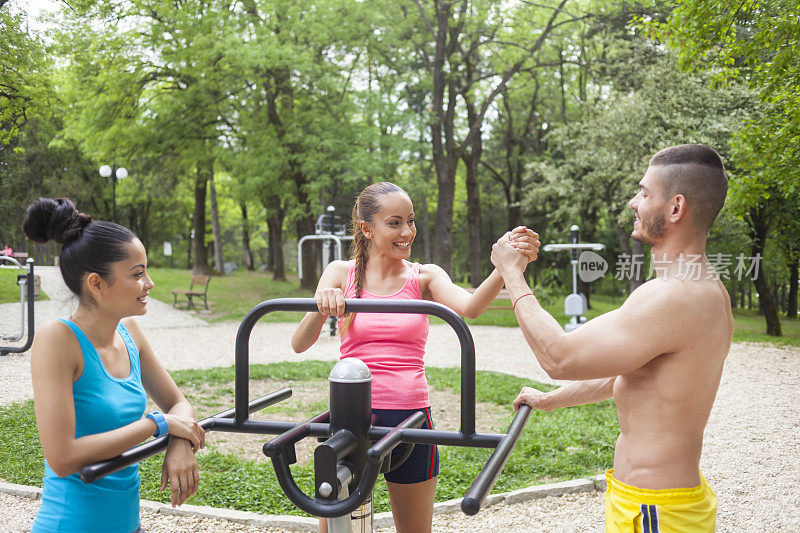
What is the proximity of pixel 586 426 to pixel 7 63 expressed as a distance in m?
12.1

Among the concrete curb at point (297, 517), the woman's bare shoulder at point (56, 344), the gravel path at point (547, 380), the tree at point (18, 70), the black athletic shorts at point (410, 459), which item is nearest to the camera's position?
the woman's bare shoulder at point (56, 344)

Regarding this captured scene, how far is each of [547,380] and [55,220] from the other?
7649 mm

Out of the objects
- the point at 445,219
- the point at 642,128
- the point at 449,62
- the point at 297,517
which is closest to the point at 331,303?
the point at 297,517

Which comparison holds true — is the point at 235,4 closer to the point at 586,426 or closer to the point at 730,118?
the point at 730,118

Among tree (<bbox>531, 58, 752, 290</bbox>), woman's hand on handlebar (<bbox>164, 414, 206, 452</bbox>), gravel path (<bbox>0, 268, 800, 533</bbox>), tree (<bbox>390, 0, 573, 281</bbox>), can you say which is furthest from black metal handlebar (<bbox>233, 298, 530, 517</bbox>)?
tree (<bbox>390, 0, 573, 281</bbox>)

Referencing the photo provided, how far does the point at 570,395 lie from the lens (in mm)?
1934

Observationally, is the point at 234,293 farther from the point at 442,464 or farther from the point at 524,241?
the point at 524,241

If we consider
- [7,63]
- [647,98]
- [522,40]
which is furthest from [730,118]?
[7,63]

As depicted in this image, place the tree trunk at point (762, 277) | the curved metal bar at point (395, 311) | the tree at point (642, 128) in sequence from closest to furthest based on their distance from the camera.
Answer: the curved metal bar at point (395, 311)
the tree trunk at point (762, 277)
the tree at point (642, 128)

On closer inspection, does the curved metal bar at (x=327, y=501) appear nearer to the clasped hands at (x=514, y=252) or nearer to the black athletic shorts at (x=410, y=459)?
the clasped hands at (x=514, y=252)

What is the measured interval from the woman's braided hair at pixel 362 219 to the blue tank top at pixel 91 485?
78 cm

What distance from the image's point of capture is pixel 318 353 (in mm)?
10680

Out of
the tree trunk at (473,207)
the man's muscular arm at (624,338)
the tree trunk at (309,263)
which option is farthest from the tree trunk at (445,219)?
the man's muscular arm at (624,338)

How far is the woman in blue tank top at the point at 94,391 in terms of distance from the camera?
1545mm
